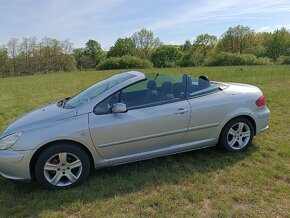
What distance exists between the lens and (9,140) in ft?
11.4

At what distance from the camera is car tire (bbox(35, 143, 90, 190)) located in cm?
343

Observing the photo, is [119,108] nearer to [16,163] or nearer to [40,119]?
[40,119]

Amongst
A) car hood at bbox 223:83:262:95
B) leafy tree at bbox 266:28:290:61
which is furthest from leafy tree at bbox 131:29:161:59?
car hood at bbox 223:83:262:95

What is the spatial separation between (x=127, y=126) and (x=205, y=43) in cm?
7287

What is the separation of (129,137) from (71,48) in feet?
205

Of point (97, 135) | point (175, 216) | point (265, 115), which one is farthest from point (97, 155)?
point (265, 115)

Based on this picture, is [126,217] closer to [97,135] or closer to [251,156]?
[97,135]

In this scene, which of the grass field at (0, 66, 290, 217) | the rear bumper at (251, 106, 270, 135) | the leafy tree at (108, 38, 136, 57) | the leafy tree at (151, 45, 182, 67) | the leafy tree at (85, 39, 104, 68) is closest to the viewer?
the grass field at (0, 66, 290, 217)

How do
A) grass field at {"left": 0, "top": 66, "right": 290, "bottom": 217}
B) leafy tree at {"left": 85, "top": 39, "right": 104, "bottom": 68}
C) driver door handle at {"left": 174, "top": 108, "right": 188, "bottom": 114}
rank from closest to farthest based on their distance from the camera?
1. grass field at {"left": 0, "top": 66, "right": 290, "bottom": 217}
2. driver door handle at {"left": 174, "top": 108, "right": 188, "bottom": 114}
3. leafy tree at {"left": 85, "top": 39, "right": 104, "bottom": 68}

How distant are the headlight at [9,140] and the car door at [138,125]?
0.92 metres

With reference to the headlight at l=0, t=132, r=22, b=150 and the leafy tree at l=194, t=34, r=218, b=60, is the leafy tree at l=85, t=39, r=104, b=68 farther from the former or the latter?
the headlight at l=0, t=132, r=22, b=150

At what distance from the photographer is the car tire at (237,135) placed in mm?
4348

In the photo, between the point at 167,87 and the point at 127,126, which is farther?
the point at 167,87

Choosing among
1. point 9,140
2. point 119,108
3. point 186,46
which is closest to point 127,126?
point 119,108
